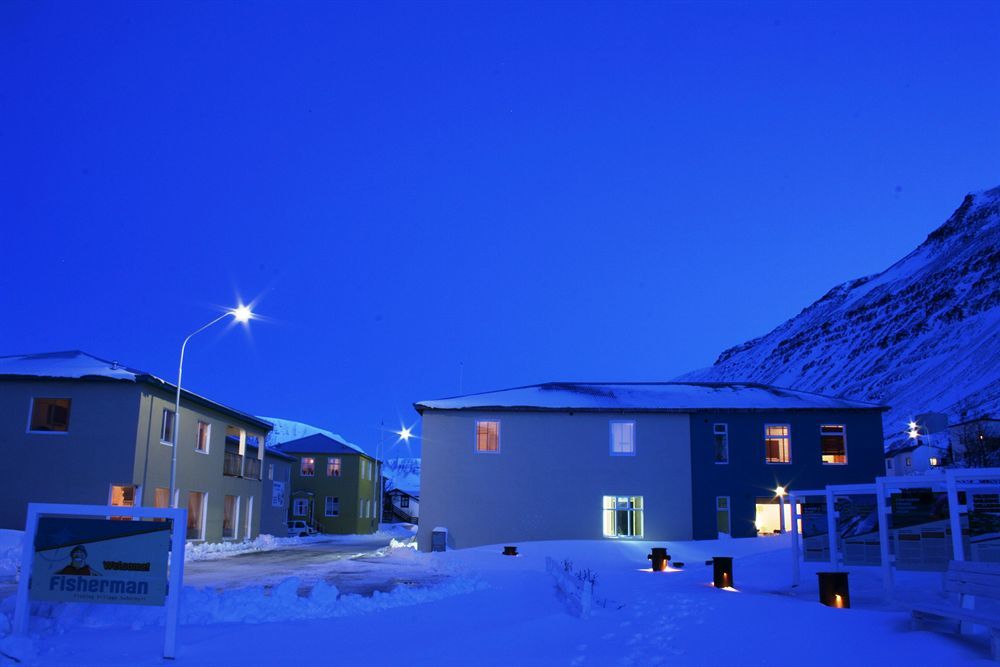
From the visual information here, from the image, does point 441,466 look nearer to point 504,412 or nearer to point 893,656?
point 504,412

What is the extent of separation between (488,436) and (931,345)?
14001 cm

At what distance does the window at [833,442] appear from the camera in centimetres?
3431

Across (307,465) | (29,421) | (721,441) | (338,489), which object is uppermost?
(29,421)

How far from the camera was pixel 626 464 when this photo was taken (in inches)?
1334

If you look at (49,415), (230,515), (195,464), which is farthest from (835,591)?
(230,515)

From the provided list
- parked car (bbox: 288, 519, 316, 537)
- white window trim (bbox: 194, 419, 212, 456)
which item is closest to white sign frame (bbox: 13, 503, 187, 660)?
white window trim (bbox: 194, 419, 212, 456)

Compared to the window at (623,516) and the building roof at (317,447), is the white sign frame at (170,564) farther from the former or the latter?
the building roof at (317,447)

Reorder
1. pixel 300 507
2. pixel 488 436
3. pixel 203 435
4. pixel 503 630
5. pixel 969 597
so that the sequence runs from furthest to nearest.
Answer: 1. pixel 300 507
2. pixel 203 435
3. pixel 488 436
4. pixel 503 630
5. pixel 969 597

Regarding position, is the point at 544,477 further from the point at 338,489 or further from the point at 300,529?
the point at 338,489

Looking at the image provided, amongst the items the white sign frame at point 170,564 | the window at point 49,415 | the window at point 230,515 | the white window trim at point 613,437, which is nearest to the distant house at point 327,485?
the window at point 230,515

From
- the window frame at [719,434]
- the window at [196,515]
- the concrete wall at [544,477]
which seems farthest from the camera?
the window at [196,515]

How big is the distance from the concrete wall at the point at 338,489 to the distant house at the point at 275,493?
9578mm

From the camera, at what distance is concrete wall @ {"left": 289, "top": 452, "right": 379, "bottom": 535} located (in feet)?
214

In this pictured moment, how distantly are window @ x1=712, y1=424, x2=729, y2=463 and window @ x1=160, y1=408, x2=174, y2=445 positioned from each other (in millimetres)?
21687
